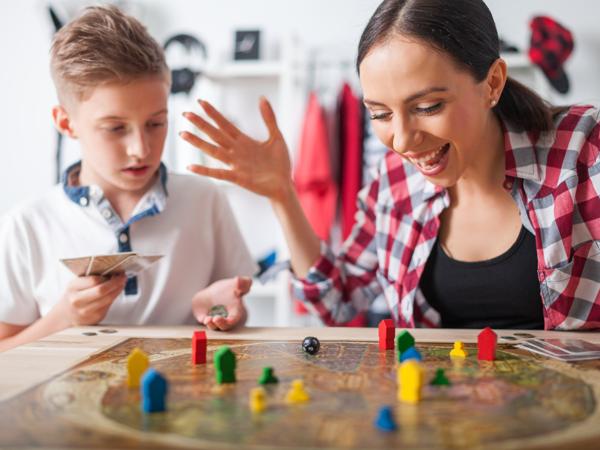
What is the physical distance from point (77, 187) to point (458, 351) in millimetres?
910

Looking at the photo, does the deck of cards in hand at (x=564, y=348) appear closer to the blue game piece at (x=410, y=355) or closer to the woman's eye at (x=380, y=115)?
the blue game piece at (x=410, y=355)

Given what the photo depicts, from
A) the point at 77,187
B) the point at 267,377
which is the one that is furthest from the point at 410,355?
the point at 77,187

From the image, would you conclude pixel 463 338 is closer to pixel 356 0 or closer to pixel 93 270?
pixel 93 270

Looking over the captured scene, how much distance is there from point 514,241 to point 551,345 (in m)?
0.33

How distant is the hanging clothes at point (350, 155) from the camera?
280 centimetres

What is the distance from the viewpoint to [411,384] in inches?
30.3

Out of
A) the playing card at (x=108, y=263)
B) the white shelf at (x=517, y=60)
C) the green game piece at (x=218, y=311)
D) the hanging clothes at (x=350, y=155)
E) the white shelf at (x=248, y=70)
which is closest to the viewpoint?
the playing card at (x=108, y=263)

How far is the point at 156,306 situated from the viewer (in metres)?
1.48

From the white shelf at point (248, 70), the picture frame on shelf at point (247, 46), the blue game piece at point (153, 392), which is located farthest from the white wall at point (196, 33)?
the blue game piece at point (153, 392)

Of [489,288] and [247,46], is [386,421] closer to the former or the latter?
[489,288]

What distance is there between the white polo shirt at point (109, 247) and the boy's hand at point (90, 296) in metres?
0.15

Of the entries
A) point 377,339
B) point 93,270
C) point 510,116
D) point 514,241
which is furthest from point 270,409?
point 510,116

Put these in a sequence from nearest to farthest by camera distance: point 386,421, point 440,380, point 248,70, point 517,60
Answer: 1. point 386,421
2. point 440,380
3. point 517,60
4. point 248,70

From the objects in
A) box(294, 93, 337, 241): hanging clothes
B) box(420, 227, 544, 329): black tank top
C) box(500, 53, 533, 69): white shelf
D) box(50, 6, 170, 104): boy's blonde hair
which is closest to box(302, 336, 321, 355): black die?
box(420, 227, 544, 329): black tank top
